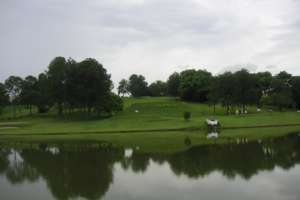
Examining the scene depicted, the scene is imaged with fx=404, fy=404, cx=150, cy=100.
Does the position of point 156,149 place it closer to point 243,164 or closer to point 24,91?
point 243,164

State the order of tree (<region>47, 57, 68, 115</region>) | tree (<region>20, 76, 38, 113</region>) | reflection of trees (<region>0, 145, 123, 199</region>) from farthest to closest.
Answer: tree (<region>20, 76, 38, 113</region>) → tree (<region>47, 57, 68, 115</region>) → reflection of trees (<region>0, 145, 123, 199</region>)

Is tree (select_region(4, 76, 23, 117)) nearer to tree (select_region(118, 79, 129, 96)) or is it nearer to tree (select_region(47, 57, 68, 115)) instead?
tree (select_region(47, 57, 68, 115))

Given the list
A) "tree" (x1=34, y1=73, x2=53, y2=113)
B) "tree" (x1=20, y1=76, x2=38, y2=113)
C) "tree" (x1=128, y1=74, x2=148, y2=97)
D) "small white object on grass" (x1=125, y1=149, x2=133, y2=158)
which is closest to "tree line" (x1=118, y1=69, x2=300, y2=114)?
"tree" (x1=128, y1=74, x2=148, y2=97)

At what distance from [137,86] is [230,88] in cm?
9269

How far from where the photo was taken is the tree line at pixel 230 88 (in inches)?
3529

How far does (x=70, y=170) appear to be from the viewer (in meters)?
24.7

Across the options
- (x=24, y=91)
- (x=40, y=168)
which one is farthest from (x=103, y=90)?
(x=40, y=168)

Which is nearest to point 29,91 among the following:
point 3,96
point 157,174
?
point 3,96

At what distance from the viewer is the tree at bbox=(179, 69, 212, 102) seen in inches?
4594

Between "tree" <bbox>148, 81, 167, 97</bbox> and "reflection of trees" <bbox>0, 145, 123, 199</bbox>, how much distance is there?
458 feet

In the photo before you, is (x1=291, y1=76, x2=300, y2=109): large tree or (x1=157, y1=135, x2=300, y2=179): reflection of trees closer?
(x1=157, y1=135, x2=300, y2=179): reflection of trees

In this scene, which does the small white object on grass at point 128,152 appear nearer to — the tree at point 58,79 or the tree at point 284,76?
the tree at point 58,79

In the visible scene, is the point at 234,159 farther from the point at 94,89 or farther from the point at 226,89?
the point at 226,89

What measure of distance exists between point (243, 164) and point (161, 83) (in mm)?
157861
